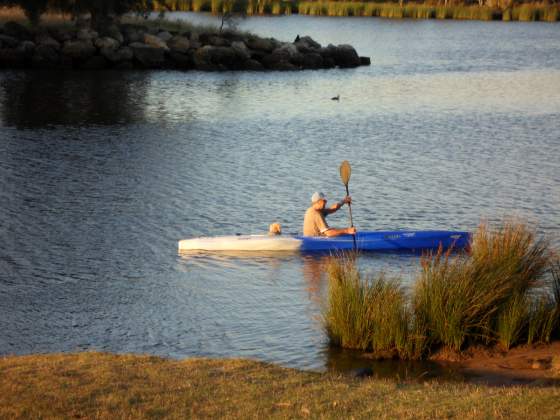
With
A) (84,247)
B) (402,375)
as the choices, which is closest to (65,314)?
(84,247)

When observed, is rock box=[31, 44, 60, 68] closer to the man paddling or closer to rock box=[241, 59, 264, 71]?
rock box=[241, 59, 264, 71]

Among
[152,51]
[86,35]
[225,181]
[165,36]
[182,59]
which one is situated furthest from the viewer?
[165,36]

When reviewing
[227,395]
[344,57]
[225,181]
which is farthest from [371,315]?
[344,57]

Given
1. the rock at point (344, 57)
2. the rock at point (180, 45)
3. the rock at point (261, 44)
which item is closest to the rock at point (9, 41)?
the rock at point (180, 45)

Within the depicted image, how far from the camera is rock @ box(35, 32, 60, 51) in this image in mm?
51188

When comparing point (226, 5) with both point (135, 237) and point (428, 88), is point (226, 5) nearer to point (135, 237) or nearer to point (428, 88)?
point (428, 88)

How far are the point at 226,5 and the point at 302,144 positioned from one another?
32.4 metres

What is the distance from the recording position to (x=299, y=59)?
53.6 m

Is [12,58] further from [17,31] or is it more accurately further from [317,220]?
[317,220]

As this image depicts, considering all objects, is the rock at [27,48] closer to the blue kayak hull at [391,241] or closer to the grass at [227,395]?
the blue kayak hull at [391,241]

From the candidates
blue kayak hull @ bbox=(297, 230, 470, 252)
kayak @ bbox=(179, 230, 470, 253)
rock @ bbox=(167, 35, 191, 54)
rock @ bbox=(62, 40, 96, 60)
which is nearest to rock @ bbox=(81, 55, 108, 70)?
rock @ bbox=(62, 40, 96, 60)

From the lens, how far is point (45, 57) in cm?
5075

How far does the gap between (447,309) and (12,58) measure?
4157 centimetres

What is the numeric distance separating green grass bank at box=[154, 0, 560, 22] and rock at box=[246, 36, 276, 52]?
1062 inches
